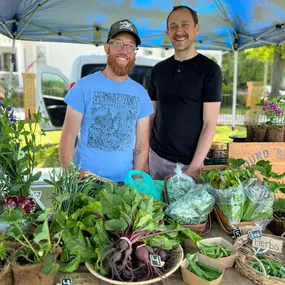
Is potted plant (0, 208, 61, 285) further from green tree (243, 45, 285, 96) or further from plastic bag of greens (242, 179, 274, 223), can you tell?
green tree (243, 45, 285, 96)

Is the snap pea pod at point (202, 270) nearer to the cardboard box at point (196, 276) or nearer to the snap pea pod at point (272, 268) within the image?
the cardboard box at point (196, 276)

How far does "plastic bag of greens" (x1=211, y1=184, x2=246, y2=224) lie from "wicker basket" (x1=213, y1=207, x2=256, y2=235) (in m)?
0.02

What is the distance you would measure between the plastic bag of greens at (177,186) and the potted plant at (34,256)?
0.67 metres

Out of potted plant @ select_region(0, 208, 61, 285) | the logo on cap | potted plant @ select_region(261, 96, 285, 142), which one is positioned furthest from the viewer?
potted plant @ select_region(261, 96, 285, 142)

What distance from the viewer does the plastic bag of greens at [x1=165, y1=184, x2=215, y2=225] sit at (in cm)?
146

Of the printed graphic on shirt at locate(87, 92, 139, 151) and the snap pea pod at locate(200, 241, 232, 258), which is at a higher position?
the printed graphic on shirt at locate(87, 92, 139, 151)

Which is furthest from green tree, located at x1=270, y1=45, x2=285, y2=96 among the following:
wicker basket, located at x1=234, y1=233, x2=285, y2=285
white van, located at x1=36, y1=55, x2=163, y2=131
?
wicker basket, located at x1=234, y1=233, x2=285, y2=285

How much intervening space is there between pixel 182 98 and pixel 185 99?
24 millimetres

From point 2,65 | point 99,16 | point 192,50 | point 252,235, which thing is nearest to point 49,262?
point 252,235

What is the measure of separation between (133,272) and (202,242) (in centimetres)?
39

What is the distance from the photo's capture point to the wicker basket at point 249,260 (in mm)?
1212

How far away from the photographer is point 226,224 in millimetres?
1602

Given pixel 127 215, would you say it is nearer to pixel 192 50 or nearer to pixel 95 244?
pixel 95 244

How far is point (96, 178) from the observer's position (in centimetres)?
156
